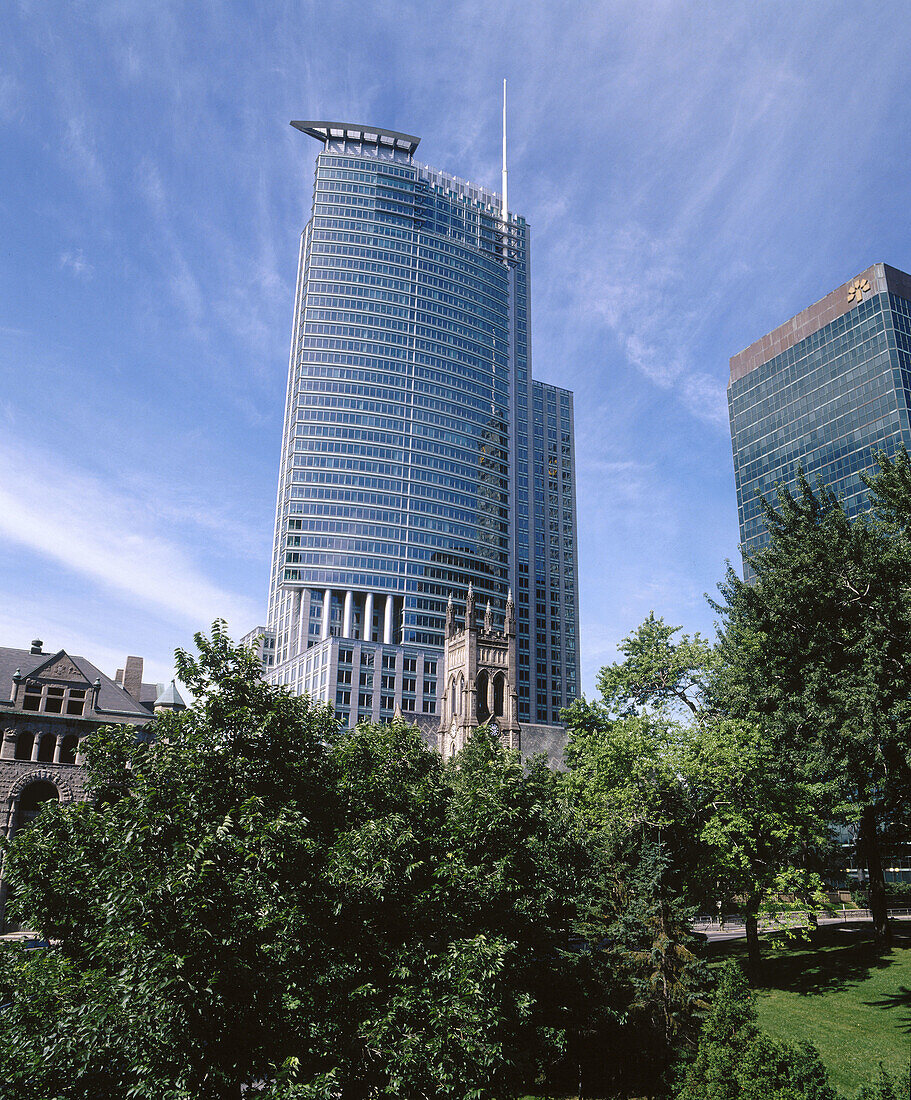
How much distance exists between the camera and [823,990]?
110ft

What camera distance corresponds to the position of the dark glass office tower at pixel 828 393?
113 metres

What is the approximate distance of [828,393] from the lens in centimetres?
12212

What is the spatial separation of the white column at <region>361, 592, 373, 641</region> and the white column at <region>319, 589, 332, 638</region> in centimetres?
686

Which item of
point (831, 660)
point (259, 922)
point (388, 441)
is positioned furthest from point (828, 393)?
point (259, 922)

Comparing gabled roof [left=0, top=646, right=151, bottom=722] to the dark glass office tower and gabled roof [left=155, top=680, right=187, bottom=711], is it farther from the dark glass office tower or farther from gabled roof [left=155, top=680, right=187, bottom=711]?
the dark glass office tower

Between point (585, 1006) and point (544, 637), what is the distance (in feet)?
552

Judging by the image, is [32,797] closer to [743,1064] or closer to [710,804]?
[710,804]

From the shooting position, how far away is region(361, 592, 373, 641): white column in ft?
486

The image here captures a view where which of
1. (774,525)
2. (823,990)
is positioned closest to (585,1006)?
(823,990)

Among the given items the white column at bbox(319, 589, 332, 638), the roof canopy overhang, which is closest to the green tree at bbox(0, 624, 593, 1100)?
the white column at bbox(319, 589, 332, 638)

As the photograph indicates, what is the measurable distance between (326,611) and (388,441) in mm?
37291

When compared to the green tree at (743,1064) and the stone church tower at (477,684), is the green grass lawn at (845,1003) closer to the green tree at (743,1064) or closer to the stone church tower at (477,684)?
the green tree at (743,1064)

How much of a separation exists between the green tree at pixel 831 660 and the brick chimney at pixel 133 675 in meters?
55.2

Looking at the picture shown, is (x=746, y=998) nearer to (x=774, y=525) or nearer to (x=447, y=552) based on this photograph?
(x=774, y=525)
